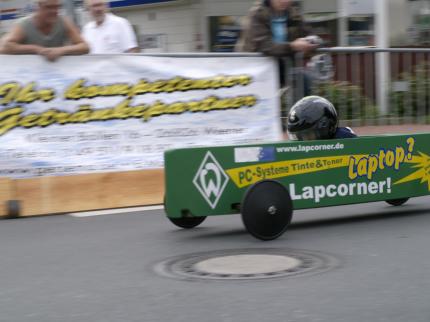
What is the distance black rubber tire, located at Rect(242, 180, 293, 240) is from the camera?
20.9ft

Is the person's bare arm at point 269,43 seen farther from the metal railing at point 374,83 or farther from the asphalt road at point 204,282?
the asphalt road at point 204,282

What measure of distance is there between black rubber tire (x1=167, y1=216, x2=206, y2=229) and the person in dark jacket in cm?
104

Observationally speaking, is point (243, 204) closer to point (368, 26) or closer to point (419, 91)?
point (419, 91)

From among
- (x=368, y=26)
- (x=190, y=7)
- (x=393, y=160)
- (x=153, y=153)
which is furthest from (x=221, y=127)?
(x=190, y=7)

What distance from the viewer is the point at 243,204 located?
637 cm

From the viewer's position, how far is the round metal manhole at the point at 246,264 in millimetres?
5418

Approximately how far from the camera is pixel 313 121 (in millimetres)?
7121

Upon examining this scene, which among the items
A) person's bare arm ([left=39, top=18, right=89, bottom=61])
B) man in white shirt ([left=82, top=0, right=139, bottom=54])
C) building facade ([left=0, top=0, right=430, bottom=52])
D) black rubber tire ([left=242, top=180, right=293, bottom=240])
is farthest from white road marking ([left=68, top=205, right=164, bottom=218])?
building facade ([left=0, top=0, right=430, bottom=52])

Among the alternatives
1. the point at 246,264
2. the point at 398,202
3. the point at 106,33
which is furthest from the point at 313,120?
the point at 106,33

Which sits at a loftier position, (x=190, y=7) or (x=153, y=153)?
(x=190, y=7)

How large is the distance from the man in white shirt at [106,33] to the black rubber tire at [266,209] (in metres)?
4.10

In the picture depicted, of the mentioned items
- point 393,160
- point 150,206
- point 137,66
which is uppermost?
point 137,66

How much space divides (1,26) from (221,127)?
11102 mm

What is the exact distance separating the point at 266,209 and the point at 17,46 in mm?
3437
